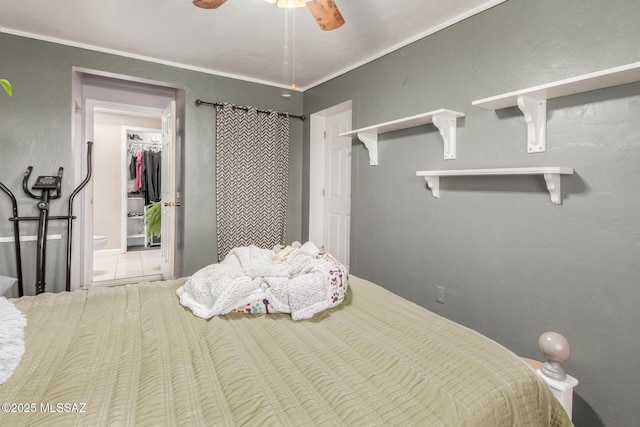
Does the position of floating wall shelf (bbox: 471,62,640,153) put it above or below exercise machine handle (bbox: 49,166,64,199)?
above

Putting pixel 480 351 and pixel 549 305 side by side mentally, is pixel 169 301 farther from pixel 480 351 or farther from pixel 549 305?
pixel 549 305

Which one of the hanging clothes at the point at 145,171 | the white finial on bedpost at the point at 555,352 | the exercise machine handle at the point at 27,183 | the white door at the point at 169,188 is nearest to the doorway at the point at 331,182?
the white door at the point at 169,188

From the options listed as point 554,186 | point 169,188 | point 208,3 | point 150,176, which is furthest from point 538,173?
point 150,176

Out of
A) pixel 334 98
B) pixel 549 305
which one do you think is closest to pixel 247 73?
pixel 334 98

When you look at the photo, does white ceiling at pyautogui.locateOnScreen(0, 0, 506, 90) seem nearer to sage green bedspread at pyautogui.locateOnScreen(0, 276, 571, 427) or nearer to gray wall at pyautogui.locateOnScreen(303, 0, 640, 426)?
gray wall at pyautogui.locateOnScreen(303, 0, 640, 426)

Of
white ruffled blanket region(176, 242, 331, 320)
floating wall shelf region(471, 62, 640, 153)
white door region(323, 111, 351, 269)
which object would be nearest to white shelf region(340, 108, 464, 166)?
floating wall shelf region(471, 62, 640, 153)

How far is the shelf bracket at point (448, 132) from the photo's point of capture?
240cm

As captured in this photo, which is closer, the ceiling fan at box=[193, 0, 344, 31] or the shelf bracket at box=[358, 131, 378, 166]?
the ceiling fan at box=[193, 0, 344, 31]

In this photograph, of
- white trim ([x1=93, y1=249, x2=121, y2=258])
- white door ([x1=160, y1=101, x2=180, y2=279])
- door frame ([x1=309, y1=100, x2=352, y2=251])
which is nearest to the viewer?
white door ([x1=160, y1=101, x2=180, y2=279])

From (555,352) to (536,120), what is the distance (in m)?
1.25

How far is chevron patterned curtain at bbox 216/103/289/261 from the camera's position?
3.63 meters

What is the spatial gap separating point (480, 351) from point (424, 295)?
5.05 ft

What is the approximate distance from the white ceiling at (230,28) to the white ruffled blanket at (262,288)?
1.77 m

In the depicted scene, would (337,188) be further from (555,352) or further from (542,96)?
(555,352)
